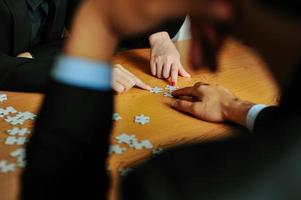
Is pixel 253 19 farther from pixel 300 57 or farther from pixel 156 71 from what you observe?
pixel 156 71

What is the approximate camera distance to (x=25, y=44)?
5.64ft

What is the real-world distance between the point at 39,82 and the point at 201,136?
57 cm

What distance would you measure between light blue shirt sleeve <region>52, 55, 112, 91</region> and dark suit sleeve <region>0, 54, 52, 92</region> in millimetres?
617

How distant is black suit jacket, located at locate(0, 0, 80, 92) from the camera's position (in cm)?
134

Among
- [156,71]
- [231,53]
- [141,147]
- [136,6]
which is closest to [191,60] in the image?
[136,6]

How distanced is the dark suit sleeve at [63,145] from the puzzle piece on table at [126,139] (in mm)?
396

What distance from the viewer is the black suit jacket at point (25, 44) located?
134cm

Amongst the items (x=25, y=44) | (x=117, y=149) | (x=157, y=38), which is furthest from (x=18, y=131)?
(x=157, y=38)

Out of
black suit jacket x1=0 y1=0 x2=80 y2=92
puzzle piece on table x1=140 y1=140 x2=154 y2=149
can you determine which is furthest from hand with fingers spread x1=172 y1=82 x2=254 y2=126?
black suit jacket x1=0 y1=0 x2=80 y2=92

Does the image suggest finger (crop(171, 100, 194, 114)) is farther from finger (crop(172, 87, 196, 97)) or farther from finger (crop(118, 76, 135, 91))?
finger (crop(118, 76, 135, 91))

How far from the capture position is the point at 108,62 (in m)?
0.65

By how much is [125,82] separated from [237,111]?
0.40m

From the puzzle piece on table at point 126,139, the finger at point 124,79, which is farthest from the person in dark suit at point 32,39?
the puzzle piece on table at point 126,139

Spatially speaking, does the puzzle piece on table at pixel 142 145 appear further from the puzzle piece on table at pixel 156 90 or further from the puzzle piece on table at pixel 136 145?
the puzzle piece on table at pixel 156 90
